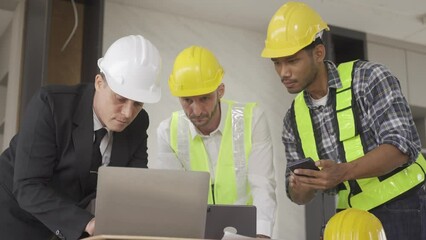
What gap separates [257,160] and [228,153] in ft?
0.45

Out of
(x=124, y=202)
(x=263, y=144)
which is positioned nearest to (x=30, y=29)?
(x=263, y=144)

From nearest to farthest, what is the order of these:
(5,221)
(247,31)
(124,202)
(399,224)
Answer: (124,202)
(5,221)
(399,224)
(247,31)

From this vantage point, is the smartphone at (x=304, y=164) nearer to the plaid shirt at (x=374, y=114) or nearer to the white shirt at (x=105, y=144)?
the plaid shirt at (x=374, y=114)

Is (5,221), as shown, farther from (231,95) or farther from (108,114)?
(231,95)

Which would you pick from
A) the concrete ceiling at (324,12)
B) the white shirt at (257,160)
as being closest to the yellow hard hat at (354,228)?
the white shirt at (257,160)

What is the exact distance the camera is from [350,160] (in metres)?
2.45

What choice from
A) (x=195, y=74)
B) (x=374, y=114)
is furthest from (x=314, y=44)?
(x=195, y=74)

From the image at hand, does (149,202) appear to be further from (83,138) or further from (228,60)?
(228,60)

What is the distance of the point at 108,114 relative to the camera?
2.21 m

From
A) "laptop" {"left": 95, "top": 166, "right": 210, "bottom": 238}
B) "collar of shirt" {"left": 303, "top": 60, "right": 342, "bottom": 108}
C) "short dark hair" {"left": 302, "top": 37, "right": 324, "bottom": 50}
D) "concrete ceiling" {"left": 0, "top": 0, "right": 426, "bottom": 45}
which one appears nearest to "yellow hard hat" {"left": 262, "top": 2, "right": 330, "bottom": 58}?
"short dark hair" {"left": 302, "top": 37, "right": 324, "bottom": 50}

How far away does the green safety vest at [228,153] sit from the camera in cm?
280

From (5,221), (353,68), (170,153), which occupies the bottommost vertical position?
(5,221)

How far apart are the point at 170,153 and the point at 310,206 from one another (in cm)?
193

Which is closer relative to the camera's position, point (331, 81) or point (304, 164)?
point (304, 164)
